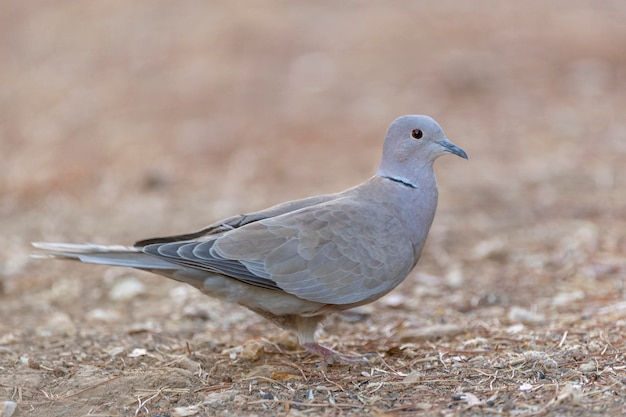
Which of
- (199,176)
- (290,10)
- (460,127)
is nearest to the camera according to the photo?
(199,176)

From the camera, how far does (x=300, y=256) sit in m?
4.25

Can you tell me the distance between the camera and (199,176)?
8719 millimetres

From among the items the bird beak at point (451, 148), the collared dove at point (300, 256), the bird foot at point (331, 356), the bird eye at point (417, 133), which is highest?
the bird eye at point (417, 133)

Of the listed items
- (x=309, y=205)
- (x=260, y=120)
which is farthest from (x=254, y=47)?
(x=309, y=205)

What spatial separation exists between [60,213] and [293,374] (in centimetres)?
406

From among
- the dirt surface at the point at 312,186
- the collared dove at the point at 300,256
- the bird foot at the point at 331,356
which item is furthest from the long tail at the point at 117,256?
the bird foot at the point at 331,356

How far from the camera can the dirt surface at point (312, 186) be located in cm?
404

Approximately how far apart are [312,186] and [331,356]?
3.83 metres

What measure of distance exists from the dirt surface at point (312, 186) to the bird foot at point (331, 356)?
0.07 metres

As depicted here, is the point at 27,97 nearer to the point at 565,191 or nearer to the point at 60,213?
the point at 60,213

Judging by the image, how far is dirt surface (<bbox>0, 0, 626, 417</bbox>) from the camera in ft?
13.3

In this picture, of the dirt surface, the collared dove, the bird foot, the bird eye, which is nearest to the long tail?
the collared dove

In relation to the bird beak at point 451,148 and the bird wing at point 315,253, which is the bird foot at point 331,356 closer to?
the bird wing at point 315,253

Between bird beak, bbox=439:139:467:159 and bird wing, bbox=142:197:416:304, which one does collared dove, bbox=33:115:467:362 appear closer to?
bird wing, bbox=142:197:416:304
